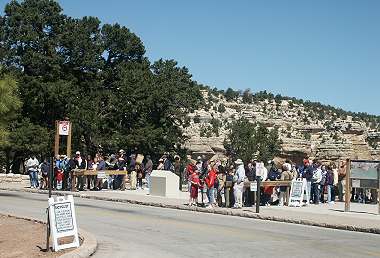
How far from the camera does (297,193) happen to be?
2302 cm

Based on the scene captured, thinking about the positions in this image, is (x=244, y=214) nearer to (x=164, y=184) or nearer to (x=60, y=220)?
(x=164, y=184)

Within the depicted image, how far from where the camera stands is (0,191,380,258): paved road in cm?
1189

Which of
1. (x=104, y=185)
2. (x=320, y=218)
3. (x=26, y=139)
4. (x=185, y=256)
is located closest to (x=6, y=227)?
(x=185, y=256)

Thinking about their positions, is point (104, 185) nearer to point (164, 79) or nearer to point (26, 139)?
point (26, 139)

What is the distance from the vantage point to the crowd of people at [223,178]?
71.9 ft

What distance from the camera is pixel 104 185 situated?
103ft

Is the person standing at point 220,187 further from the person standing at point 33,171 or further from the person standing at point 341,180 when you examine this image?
the person standing at point 33,171

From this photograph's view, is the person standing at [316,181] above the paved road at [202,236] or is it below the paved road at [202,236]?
above

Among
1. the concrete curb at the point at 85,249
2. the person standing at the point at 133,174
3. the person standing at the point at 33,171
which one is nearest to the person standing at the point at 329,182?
the person standing at the point at 133,174

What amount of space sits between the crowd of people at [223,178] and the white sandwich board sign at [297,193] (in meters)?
0.45

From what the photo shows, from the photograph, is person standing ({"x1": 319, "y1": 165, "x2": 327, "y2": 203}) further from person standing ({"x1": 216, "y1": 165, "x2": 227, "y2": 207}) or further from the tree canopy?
the tree canopy

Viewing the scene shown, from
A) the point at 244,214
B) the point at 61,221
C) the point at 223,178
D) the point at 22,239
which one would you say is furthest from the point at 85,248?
the point at 223,178

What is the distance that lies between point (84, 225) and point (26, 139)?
32.2 metres

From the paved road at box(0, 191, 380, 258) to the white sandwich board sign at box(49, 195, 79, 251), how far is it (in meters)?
0.69
